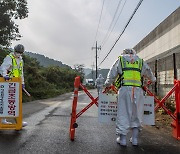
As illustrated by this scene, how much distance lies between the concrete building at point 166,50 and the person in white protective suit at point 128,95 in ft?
22.8

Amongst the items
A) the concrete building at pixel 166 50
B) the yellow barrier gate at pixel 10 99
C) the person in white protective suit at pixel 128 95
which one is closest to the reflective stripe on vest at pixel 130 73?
the person in white protective suit at pixel 128 95

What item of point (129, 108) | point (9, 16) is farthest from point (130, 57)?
point (9, 16)

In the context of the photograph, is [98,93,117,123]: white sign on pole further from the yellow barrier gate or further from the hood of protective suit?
the yellow barrier gate

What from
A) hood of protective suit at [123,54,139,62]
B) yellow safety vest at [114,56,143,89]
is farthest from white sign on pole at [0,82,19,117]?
hood of protective suit at [123,54,139,62]

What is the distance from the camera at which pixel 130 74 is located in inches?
254

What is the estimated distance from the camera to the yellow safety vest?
6.41 m

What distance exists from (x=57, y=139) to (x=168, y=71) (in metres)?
10.0

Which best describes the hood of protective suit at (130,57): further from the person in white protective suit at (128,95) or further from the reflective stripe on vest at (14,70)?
the reflective stripe on vest at (14,70)

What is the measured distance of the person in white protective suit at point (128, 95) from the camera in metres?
6.30

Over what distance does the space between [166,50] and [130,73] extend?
13309 millimetres

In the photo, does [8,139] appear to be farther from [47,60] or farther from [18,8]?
[47,60]

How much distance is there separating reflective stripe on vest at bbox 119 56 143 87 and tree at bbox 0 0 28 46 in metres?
20.6

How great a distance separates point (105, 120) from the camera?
21.9 ft

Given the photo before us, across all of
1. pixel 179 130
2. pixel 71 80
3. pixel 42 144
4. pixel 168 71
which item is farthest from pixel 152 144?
pixel 71 80
